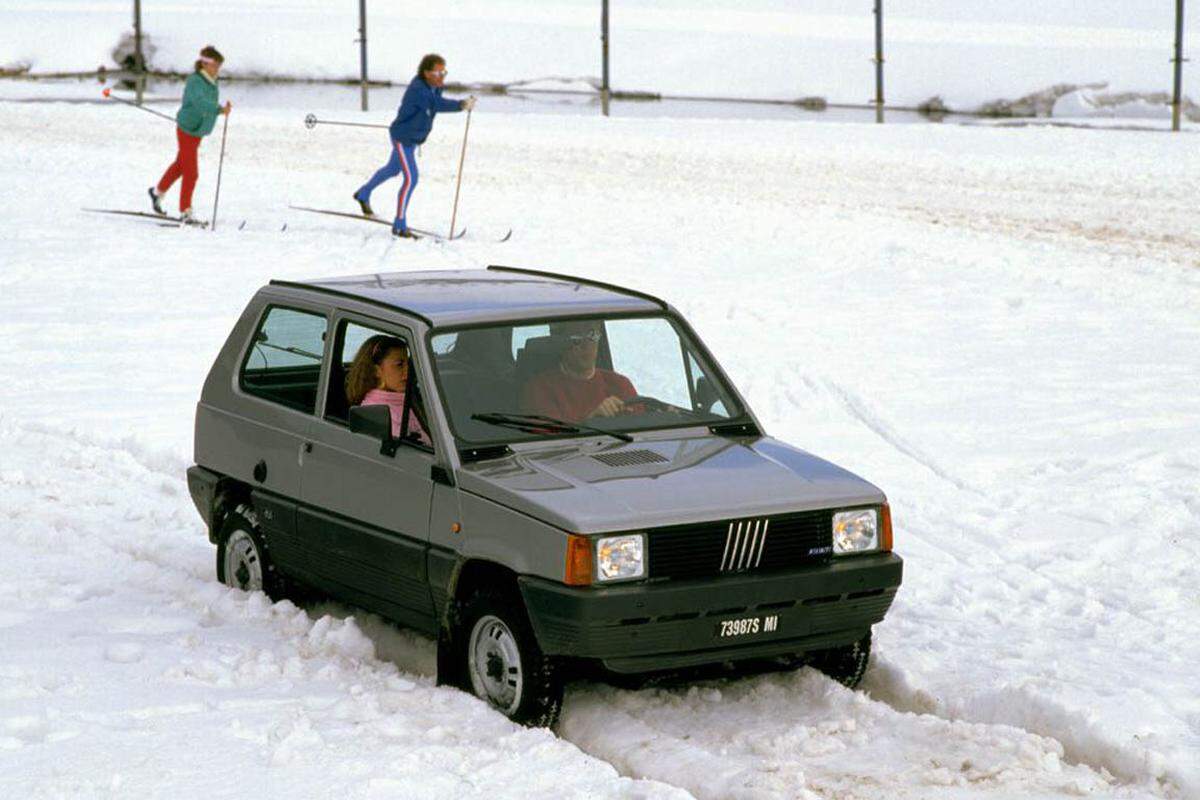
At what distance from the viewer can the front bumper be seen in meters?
6.61

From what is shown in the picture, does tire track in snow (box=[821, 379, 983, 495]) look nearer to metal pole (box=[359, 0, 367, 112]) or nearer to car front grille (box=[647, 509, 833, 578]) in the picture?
car front grille (box=[647, 509, 833, 578])

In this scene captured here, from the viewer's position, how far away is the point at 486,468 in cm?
717

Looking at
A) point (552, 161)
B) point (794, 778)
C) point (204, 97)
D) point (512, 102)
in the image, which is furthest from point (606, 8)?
point (794, 778)

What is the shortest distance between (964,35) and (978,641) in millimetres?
35396

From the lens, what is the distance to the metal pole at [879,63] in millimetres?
37094

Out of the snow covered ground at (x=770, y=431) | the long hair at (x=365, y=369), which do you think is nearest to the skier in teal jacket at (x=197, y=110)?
the snow covered ground at (x=770, y=431)

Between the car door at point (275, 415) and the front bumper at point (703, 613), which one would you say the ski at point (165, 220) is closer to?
the car door at point (275, 415)

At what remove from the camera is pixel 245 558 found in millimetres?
8758

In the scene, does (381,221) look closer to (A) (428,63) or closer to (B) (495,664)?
(A) (428,63)

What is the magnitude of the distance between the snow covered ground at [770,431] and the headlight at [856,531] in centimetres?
58

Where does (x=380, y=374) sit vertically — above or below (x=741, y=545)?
above

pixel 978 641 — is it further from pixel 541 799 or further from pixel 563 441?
pixel 541 799

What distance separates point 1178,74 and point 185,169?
20084mm

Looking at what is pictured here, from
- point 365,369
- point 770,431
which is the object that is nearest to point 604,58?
point 770,431
